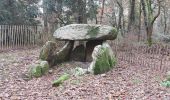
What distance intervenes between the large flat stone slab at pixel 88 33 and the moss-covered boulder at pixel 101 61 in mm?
1018

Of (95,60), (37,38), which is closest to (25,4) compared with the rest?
(37,38)

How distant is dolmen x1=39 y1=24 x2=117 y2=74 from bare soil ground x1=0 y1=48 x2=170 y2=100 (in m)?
0.45

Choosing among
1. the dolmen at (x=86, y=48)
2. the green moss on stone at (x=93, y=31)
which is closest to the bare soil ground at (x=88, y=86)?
the dolmen at (x=86, y=48)

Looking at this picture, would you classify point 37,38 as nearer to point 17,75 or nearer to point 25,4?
point 25,4

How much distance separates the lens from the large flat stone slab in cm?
1269

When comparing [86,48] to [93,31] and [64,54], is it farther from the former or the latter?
[93,31]

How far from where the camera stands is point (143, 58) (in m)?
13.3

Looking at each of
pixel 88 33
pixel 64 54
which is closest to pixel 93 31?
pixel 88 33

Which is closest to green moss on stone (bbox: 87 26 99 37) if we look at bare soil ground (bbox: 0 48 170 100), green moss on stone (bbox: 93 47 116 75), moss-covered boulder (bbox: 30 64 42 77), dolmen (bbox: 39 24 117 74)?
dolmen (bbox: 39 24 117 74)

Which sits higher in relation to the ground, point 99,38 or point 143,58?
point 99,38

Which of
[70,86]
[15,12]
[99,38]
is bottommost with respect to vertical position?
[70,86]

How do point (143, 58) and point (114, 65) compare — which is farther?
point (143, 58)

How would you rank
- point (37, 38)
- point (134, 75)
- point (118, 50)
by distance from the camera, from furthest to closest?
point (37, 38) < point (118, 50) < point (134, 75)

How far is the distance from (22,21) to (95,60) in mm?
10756
